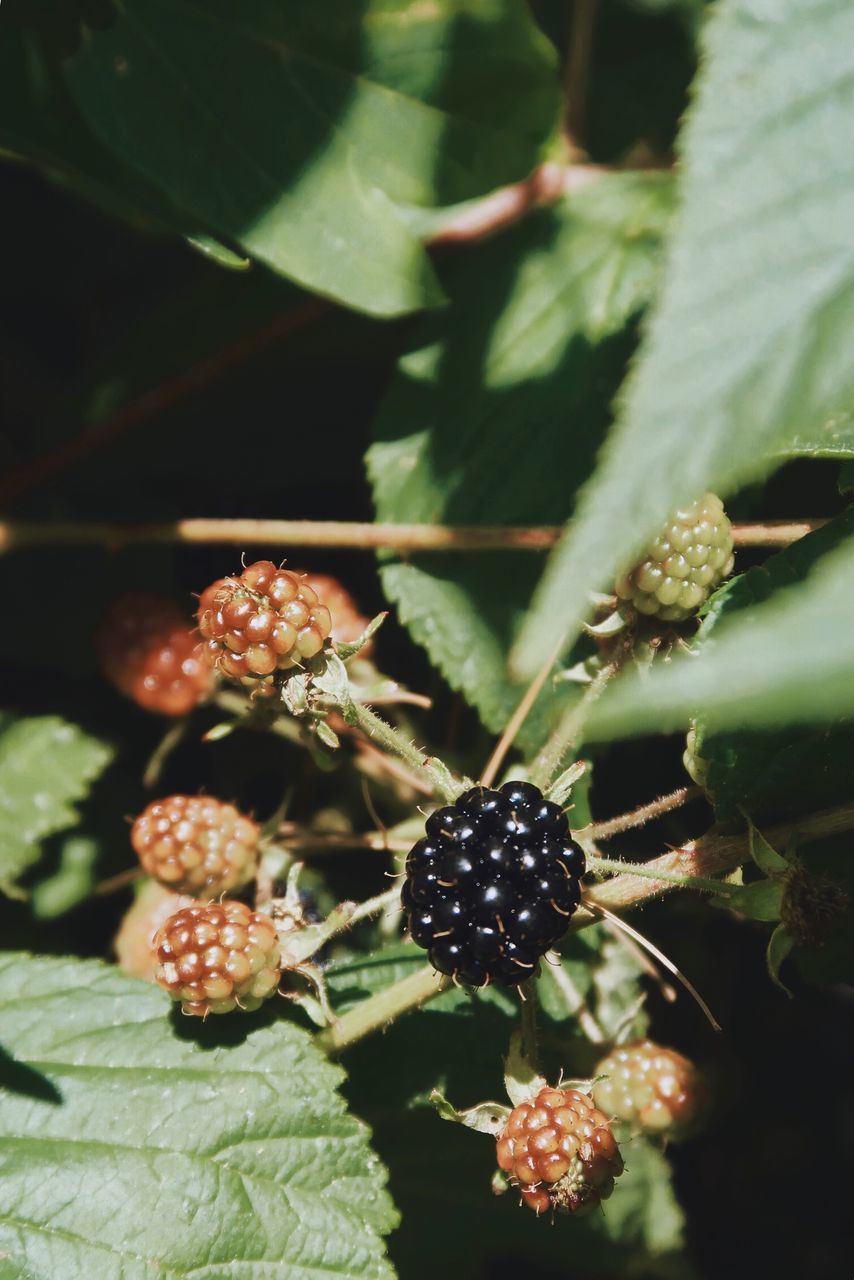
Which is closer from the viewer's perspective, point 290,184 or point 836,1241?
point 290,184

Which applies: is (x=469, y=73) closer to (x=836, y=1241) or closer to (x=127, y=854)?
(x=127, y=854)

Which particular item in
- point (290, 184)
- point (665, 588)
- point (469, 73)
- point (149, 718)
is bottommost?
point (149, 718)

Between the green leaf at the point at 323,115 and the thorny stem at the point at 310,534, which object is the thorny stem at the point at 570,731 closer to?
the thorny stem at the point at 310,534

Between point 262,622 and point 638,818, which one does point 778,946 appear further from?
point 262,622

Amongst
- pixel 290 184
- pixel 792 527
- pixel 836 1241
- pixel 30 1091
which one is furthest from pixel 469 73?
pixel 836 1241

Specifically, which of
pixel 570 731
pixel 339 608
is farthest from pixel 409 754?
pixel 339 608
